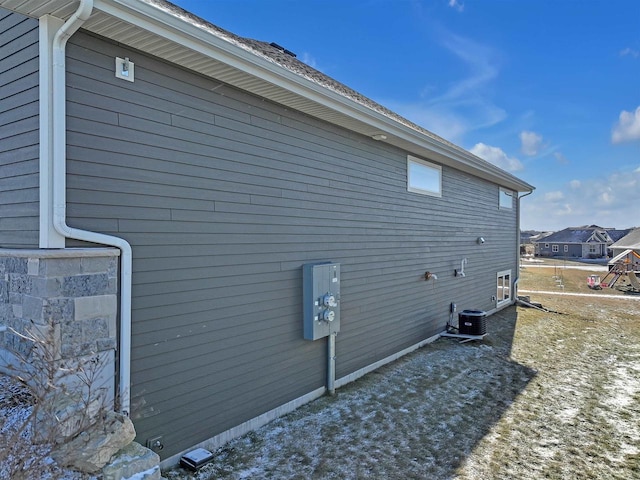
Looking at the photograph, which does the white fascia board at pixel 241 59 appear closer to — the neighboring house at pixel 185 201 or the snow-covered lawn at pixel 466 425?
the neighboring house at pixel 185 201

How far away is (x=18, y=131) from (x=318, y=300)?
3.32 metres

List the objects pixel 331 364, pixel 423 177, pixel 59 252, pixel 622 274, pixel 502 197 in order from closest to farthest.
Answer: pixel 59 252, pixel 331 364, pixel 423 177, pixel 502 197, pixel 622 274

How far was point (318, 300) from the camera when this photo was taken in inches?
190

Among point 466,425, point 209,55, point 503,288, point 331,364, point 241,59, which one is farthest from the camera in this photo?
point 503,288

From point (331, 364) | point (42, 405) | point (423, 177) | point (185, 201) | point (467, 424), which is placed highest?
point (423, 177)

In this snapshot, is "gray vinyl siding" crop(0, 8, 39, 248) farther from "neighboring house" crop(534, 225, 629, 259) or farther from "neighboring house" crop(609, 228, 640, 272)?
"neighboring house" crop(534, 225, 629, 259)

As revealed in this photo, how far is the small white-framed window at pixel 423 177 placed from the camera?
23.7 feet

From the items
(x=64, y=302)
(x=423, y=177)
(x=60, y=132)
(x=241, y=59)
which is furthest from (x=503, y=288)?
(x=60, y=132)

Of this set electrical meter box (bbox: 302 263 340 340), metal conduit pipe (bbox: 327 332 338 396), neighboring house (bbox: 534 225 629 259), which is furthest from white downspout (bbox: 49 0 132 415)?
neighboring house (bbox: 534 225 629 259)

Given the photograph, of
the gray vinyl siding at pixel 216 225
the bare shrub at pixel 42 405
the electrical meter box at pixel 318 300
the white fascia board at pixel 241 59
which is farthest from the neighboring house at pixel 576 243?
the bare shrub at pixel 42 405

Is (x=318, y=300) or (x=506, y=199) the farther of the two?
(x=506, y=199)

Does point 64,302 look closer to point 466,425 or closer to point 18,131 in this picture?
point 18,131

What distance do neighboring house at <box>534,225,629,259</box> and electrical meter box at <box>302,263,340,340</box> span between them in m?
48.2

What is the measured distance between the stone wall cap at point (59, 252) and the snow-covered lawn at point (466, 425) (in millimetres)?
1957
